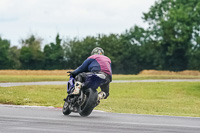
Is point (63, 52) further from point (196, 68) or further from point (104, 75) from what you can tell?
point (104, 75)

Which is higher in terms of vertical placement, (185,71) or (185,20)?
(185,20)

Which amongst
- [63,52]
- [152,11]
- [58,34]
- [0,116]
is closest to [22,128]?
[0,116]

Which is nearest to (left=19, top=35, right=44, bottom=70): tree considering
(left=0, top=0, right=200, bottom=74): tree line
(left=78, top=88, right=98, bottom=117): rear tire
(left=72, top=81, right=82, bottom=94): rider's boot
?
(left=0, top=0, right=200, bottom=74): tree line

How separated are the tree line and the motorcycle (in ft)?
198

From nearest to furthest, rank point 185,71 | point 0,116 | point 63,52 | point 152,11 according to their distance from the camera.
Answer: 1. point 0,116
2. point 185,71
3. point 63,52
4. point 152,11

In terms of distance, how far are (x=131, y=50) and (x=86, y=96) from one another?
6712 cm

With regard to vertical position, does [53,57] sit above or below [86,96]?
above

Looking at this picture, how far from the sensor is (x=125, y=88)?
37.3m

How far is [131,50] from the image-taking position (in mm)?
81812

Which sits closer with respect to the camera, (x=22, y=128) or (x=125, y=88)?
(x=22, y=128)

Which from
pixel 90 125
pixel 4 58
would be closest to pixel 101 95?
pixel 90 125

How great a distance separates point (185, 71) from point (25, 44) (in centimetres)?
A: 2774

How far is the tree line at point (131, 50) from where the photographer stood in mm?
75938

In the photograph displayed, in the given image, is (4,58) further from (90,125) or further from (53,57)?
(90,125)
